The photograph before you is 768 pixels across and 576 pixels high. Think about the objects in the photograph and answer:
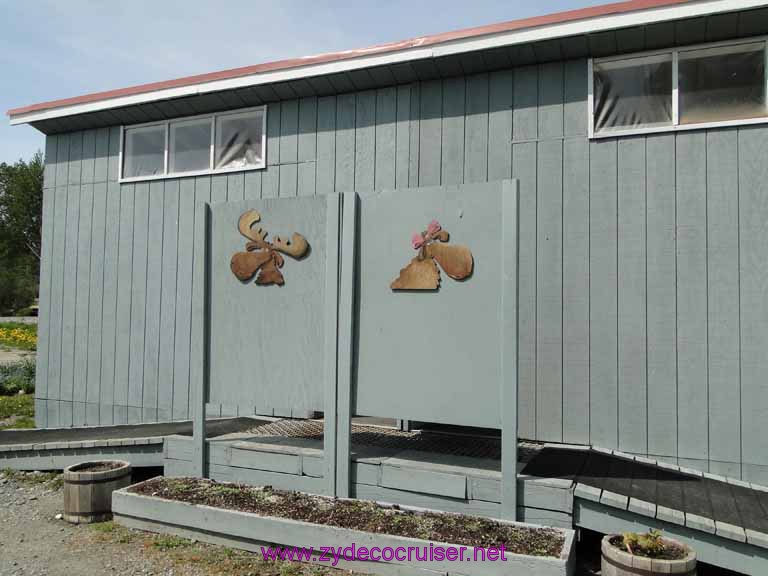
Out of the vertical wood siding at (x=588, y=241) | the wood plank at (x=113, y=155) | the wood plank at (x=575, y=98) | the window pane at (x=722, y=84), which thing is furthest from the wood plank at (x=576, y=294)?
the wood plank at (x=113, y=155)

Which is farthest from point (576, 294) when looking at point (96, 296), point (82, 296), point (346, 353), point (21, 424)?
point (21, 424)

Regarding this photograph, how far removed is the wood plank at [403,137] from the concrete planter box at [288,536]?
347 cm

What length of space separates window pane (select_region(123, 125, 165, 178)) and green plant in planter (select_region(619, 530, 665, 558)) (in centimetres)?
672

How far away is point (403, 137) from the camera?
6414 millimetres

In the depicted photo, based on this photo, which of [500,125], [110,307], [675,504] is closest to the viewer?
[675,504]

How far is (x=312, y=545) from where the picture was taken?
4168mm

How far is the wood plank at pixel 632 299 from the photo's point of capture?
5289 mm

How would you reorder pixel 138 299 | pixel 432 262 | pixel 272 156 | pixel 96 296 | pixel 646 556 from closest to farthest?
pixel 646 556 < pixel 432 262 < pixel 272 156 < pixel 138 299 < pixel 96 296

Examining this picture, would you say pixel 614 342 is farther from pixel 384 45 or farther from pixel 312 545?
pixel 384 45

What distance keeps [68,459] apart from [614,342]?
5.61m

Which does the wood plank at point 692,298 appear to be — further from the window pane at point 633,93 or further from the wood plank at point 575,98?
the wood plank at point 575,98

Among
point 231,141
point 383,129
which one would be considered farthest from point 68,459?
point 383,129

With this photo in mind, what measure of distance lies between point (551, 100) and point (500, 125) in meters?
0.53

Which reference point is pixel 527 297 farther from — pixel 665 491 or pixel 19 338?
pixel 19 338
